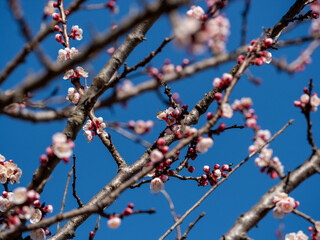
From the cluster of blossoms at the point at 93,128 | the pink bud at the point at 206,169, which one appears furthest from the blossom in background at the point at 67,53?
the pink bud at the point at 206,169

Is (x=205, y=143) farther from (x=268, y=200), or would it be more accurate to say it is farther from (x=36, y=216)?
(x=36, y=216)

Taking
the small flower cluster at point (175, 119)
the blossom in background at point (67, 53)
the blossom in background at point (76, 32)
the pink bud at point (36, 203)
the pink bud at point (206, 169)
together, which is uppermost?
the blossom in background at point (76, 32)

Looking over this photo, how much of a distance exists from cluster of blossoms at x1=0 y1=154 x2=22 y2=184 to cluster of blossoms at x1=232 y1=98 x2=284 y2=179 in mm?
2490

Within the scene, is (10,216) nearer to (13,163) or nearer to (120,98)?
(13,163)

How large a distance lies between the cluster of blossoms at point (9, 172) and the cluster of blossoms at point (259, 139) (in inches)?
98.0

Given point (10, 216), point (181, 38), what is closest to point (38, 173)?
point (10, 216)

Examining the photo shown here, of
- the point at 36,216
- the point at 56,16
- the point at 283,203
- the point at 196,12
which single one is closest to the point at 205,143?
the point at 283,203

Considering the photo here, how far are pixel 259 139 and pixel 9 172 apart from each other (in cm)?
266

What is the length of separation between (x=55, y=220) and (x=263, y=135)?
1.76 meters

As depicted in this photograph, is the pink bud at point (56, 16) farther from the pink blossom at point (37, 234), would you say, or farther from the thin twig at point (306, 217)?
the thin twig at point (306, 217)

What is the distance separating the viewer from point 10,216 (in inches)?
82.2

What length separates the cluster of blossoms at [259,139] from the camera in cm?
225

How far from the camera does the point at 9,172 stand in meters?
3.04

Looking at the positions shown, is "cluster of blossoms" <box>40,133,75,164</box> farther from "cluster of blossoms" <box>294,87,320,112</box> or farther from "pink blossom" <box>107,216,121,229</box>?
"cluster of blossoms" <box>294,87,320,112</box>
